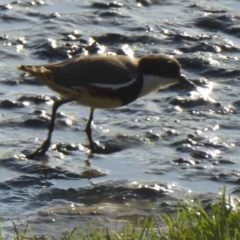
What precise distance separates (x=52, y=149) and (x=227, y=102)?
6.48ft

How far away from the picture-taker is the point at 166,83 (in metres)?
9.59

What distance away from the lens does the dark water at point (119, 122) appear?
27.4ft

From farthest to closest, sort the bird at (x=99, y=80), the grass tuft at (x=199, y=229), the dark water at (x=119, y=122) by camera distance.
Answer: the bird at (x=99, y=80) → the dark water at (x=119, y=122) → the grass tuft at (x=199, y=229)

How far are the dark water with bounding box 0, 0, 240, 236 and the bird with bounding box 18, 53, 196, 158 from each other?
1.37ft

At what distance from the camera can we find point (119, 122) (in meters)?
9.93

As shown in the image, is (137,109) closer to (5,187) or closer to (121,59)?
(121,59)

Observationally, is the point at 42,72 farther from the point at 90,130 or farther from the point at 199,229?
the point at 199,229

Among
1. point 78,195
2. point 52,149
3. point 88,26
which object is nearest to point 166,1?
point 88,26

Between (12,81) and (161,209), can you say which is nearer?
(161,209)

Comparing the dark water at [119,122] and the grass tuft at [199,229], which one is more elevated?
the grass tuft at [199,229]

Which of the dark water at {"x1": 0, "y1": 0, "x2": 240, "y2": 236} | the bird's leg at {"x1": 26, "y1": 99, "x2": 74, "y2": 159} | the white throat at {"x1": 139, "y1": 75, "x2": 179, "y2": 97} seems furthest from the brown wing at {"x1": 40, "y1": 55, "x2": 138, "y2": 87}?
the dark water at {"x1": 0, "y1": 0, "x2": 240, "y2": 236}

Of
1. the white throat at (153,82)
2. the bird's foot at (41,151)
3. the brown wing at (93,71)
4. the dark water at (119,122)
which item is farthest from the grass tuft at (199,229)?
the white throat at (153,82)

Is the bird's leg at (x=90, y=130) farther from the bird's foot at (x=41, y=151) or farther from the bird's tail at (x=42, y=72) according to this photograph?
the bird's tail at (x=42, y=72)

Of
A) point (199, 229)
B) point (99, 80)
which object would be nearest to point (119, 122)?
point (99, 80)
